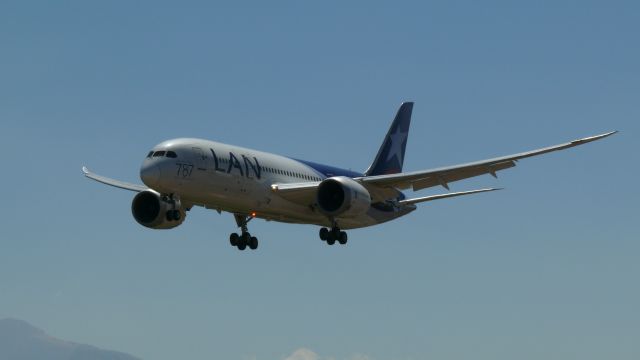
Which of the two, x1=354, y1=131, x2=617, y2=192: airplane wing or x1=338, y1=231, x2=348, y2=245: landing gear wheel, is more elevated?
x1=354, y1=131, x2=617, y2=192: airplane wing

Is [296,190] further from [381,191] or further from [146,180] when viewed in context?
[146,180]

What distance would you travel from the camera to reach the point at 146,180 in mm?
46312

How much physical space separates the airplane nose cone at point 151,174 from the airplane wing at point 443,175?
11.9 meters

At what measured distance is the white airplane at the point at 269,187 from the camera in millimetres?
47094

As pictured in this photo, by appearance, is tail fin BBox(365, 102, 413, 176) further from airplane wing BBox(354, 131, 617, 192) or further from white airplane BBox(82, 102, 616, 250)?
airplane wing BBox(354, 131, 617, 192)

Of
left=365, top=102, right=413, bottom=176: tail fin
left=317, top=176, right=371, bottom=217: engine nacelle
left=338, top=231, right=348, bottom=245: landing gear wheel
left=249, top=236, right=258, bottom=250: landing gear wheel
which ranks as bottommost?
left=249, top=236, right=258, bottom=250: landing gear wheel

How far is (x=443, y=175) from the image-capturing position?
173ft

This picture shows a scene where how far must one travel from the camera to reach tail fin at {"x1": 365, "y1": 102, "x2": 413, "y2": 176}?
62875 mm

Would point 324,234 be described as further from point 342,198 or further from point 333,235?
point 342,198

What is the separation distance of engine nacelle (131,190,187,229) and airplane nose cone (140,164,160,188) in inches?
136

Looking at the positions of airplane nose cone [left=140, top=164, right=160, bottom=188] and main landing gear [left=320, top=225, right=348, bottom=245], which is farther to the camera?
main landing gear [left=320, top=225, right=348, bottom=245]

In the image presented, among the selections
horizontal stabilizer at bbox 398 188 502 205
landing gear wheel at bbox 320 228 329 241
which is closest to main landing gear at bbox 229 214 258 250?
landing gear wheel at bbox 320 228 329 241

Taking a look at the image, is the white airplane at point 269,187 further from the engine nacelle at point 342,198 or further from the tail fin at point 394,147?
the tail fin at point 394,147

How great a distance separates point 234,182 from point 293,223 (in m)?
6.92
